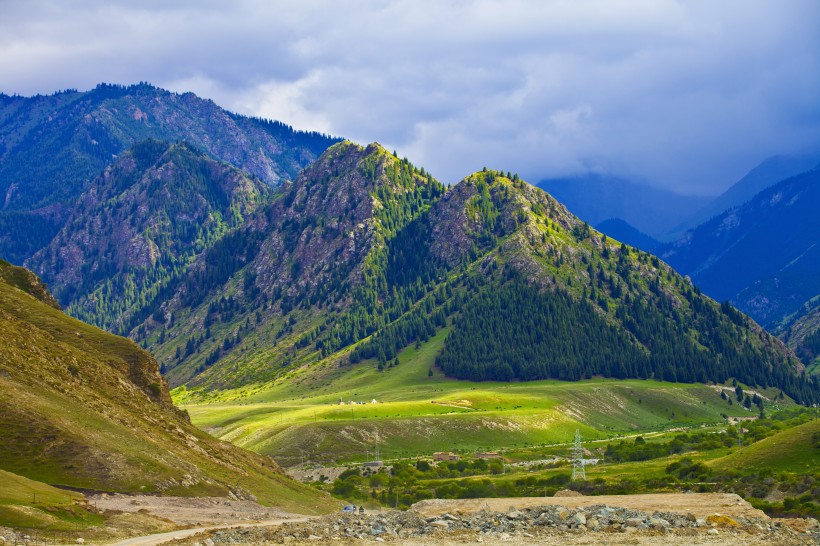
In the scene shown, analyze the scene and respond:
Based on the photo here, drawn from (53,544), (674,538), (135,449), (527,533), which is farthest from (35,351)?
(674,538)

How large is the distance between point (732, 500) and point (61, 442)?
3191 inches

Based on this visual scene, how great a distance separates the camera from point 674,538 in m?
85.1

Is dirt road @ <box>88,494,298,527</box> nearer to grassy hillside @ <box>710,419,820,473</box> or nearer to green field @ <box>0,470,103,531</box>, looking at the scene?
green field @ <box>0,470,103,531</box>

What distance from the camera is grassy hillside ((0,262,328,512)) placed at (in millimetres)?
117188

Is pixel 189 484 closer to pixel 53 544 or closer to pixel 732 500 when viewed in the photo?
pixel 53 544

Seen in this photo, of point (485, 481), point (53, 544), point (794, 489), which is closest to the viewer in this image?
point (53, 544)

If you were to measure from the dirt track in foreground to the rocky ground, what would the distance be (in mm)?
9309

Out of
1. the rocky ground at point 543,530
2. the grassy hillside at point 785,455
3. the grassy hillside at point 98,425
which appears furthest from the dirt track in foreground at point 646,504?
the grassy hillside at point 785,455

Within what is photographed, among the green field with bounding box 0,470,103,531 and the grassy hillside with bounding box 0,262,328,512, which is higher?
the grassy hillside with bounding box 0,262,328,512

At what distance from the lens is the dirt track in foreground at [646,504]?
110 meters

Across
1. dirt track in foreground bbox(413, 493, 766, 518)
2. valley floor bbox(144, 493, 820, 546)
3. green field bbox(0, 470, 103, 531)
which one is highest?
green field bbox(0, 470, 103, 531)

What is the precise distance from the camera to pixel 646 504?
122 meters

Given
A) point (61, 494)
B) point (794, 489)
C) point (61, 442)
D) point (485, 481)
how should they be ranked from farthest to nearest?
point (485, 481)
point (794, 489)
point (61, 442)
point (61, 494)

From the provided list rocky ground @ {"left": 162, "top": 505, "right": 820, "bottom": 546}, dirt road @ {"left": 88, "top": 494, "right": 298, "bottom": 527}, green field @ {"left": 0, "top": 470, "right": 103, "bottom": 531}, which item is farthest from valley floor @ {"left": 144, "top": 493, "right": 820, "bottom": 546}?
dirt road @ {"left": 88, "top": 494, "right": 298, "bottom": 527}
